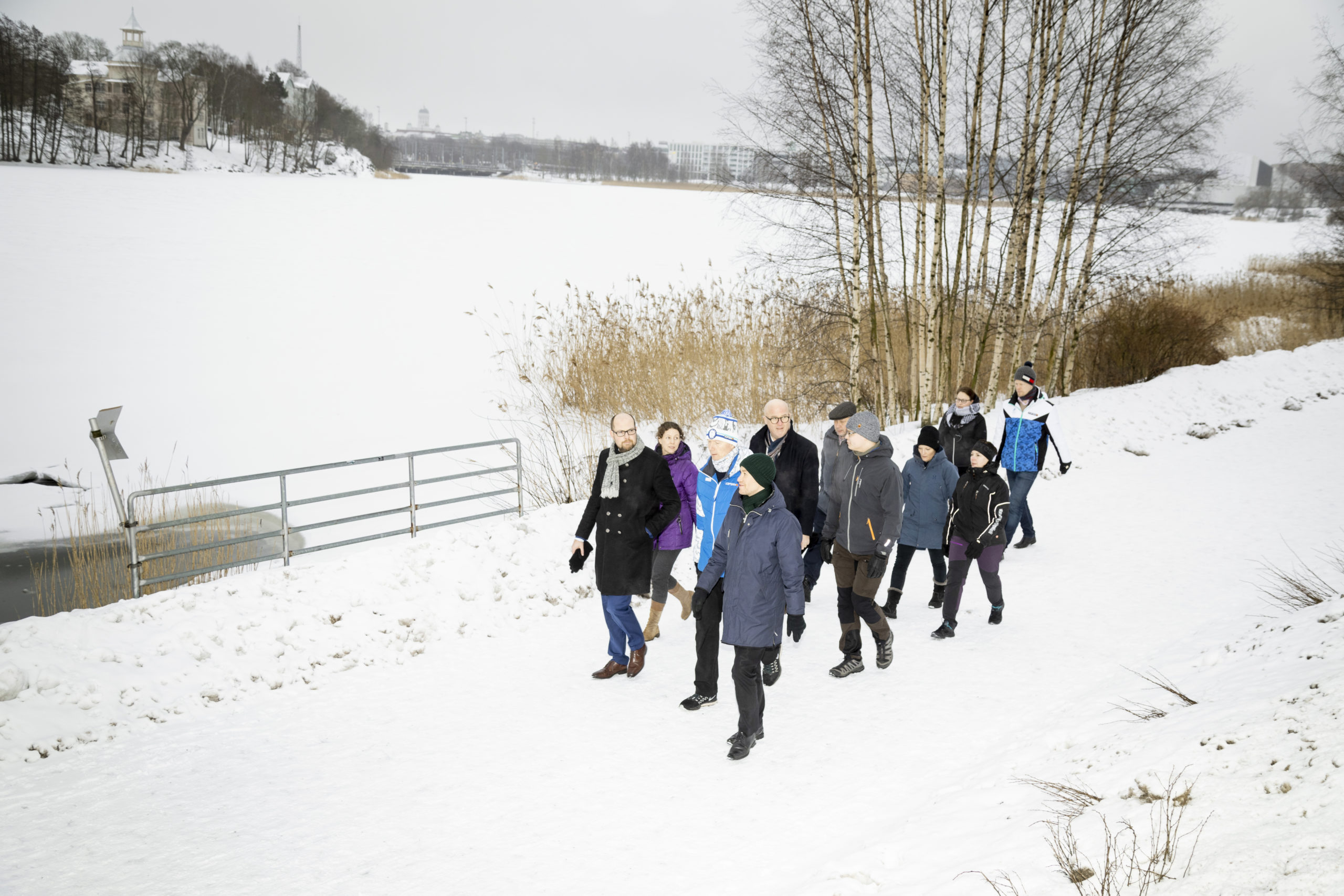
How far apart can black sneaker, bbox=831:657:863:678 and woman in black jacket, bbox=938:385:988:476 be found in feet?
8.60

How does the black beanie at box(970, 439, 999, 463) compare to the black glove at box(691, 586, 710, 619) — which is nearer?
the black glove at box(691, 586, 710, 619)

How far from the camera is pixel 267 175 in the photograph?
4628 cm

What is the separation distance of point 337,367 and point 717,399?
10.6 metres

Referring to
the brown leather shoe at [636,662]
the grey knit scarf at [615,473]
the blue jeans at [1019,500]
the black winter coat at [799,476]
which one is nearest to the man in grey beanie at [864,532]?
the black winter coat at [799,476]

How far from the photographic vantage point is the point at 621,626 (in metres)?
5.95

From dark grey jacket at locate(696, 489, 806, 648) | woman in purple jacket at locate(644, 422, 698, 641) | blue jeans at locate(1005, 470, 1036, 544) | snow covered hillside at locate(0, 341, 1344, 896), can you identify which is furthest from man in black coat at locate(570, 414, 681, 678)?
blue jeans at locate(1005, 470, 1036, 544)

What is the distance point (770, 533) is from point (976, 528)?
8.03ft

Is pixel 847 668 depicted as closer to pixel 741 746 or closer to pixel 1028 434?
pixel 741 746

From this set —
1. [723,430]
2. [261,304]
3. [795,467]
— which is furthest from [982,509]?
[261,304]

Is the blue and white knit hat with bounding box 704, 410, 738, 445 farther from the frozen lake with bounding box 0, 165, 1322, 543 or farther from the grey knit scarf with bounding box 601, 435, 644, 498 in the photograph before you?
the frozen lake with bounding box 0, 165, 1322, 543

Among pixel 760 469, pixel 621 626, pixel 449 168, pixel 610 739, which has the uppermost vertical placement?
pixel 449 168

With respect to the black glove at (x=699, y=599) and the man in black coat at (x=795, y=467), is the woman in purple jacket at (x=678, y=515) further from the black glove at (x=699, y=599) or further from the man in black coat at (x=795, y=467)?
the black glove at (x=699, y=599)

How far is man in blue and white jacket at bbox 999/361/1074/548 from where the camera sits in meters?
8.11

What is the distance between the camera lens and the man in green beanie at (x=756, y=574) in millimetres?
4617
